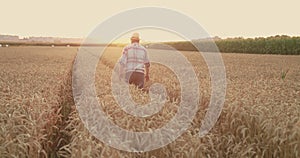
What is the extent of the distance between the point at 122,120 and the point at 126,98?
1.69 m

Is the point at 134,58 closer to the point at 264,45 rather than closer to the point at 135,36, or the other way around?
the point at 135,36

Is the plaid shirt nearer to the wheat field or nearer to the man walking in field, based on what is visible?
the man walking in field

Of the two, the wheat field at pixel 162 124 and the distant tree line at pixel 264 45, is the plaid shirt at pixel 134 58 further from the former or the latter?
the distant tree line at pixel 264 45

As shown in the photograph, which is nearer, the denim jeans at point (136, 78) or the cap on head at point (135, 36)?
the cap on head at point (135, 36)

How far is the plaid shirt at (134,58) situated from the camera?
11508 millimetres

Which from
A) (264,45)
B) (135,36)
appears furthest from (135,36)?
(264,45)

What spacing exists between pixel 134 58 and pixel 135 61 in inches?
3.8

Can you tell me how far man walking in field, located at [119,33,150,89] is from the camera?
37.8 ft

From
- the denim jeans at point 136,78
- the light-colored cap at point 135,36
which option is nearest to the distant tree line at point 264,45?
the denim jeans at point 136,78

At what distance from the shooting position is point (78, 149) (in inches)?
174

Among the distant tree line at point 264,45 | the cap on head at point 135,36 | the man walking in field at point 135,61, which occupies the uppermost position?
the distant tree line at point 264,45

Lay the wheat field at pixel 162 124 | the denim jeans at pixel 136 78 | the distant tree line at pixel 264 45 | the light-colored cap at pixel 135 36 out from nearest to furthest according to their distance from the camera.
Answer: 1. the wheat field at pixel 162 124
2. the light-colored cap at pixel 135 36
3. the denim jeans at pixel 136 78
4. the distant tree line at pixel 264 45

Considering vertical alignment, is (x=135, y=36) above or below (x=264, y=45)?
below

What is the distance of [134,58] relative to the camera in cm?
1157
